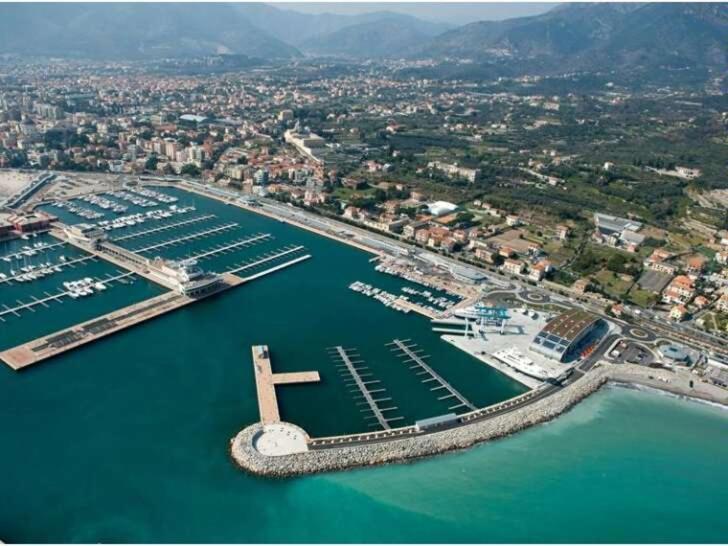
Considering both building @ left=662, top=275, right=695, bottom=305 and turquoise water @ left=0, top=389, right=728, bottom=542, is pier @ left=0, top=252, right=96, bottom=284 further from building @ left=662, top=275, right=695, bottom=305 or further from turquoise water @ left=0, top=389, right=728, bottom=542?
building @ left=662, top=275, right=695, bottom=305

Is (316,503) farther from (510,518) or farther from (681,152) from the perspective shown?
(681,152)

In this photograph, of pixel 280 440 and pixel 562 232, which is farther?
pixel 562 232

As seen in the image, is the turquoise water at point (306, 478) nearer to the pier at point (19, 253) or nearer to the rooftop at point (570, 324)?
the rooftop at point (570, 324)

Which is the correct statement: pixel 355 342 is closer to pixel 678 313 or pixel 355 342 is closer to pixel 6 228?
pixel 678 313

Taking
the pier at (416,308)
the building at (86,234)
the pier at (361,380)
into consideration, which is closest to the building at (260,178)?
the building at (86,234)

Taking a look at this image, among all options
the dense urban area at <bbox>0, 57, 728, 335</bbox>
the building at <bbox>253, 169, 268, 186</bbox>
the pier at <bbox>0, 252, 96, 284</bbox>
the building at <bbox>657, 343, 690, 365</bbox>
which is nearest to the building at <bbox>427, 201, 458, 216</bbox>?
the dense urban area at <bbox>0, 57, 728, 335</bbox>

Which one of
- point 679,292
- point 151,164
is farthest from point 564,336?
point 151,164

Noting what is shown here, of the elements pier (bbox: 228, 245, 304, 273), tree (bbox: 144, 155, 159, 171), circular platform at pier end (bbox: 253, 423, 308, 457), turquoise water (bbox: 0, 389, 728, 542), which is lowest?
turquoise water (bbox: 0, 389, 728, 542)
